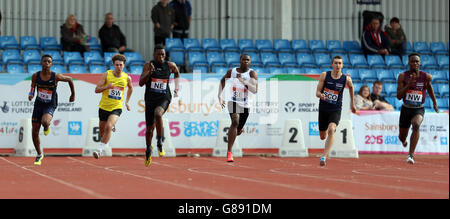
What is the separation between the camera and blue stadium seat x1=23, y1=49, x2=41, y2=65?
75.1 feet

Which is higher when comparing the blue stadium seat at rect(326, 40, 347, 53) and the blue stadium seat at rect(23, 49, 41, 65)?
the blue stadium seat at rect(326, 40, 347, 53)

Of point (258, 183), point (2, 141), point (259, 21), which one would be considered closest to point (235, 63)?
point (259, 21)

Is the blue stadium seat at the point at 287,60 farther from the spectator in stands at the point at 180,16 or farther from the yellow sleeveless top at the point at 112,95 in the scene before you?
the yellow sleeveless top at the point at 112,95

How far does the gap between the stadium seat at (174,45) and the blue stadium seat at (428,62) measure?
836 cm

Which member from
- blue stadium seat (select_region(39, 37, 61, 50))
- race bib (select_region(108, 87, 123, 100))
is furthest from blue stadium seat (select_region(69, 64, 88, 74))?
race bib (select_region(108, 87, 123, 100))

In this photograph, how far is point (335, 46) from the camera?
2727 centimetres

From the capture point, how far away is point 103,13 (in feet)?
96.5

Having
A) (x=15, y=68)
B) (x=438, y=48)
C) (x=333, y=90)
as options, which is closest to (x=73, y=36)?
(x=15, y=68)

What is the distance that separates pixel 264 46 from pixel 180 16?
10.1 ft

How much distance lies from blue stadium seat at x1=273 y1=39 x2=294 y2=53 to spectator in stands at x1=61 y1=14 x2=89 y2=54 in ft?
21.4

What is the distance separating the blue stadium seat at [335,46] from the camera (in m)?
26.7

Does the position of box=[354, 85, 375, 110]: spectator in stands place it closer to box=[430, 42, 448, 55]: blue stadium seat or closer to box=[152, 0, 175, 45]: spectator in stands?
box=[152, 0, 175, 45]: spectator in stands

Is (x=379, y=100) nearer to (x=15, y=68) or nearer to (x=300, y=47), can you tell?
(x=300, y=47)
